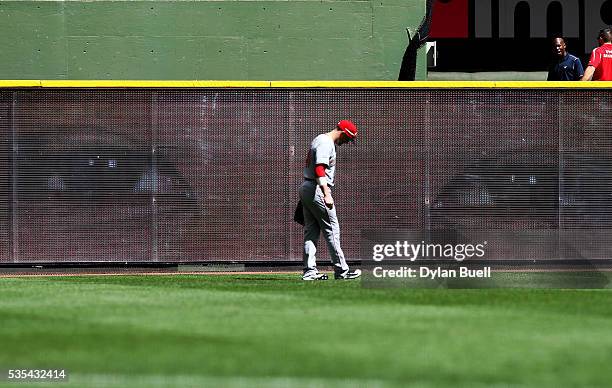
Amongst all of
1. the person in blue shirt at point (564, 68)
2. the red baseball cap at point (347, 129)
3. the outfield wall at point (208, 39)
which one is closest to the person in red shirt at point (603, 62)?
the person in blue shirt at point (564, 68)

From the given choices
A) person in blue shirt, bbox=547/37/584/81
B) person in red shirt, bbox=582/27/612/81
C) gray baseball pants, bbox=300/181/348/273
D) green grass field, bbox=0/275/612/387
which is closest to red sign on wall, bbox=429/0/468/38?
person in blue shirt, bbox=547/37/584/81

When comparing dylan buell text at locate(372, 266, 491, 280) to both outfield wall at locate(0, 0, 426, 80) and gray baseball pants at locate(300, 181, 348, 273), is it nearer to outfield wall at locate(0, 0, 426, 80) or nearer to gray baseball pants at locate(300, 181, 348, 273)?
gray baseball pants at locate(300, 181, 348, 273)

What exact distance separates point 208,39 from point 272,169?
4.92 metres

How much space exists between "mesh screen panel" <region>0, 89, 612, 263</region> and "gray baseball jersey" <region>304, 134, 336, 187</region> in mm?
2617

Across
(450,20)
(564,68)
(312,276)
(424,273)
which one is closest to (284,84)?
(312,276)

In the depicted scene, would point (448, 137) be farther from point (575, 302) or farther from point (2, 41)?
point (2, 41)

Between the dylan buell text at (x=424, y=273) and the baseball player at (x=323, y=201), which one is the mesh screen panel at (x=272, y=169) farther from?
the dylan buell text at (x=424, y=273)

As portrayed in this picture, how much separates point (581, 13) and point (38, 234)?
37.0 ft

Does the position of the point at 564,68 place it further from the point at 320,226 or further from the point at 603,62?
the point at 320,226

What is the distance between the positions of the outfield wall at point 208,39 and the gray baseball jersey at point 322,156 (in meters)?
6.98

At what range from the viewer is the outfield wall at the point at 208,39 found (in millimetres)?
22203

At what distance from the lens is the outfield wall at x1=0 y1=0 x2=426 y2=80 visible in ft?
72.8

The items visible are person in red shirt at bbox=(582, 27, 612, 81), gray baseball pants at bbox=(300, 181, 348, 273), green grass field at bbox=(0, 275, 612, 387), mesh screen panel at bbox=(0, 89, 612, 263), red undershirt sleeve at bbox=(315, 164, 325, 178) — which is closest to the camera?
green grass field at bbox=(0, 275, 612, 387)

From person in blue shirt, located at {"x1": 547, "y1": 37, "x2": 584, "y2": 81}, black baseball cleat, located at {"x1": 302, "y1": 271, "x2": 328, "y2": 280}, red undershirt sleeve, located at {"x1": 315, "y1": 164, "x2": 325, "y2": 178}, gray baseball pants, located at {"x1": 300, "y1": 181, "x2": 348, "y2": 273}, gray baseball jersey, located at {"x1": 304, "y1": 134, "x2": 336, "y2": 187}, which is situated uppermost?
person in blue shirt, located at {"x1": 547, "y1": 37, "x2": 584, "y2": 81}
